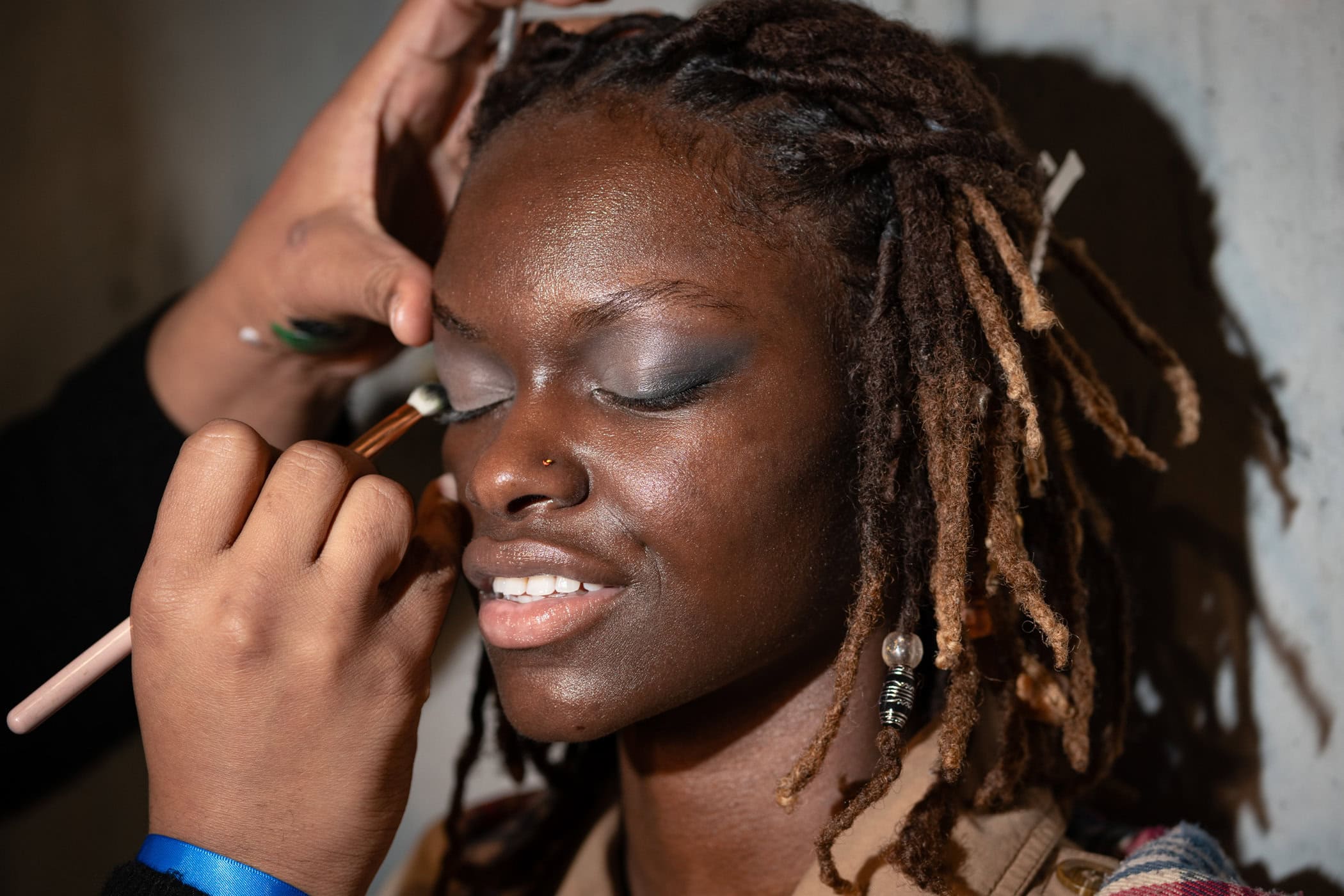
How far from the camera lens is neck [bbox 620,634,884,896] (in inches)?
43.3

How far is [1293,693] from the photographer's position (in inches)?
48.6

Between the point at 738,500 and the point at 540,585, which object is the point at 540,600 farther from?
the point at 738,500

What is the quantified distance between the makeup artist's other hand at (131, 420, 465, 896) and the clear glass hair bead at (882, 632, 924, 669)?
1.39 ft

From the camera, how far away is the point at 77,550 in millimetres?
1549

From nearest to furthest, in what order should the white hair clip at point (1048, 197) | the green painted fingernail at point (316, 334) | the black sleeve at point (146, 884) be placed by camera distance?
1. the black sleeve at point (146, 884)
2. the white hair clip at point (1048, 197)
3. the green painted fingernail at point (316, 334)

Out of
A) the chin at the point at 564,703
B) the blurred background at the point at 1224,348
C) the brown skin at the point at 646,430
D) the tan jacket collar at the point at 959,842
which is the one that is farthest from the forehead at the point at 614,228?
the blurred background at the point at 1224,348

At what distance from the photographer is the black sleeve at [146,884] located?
0.91 meters

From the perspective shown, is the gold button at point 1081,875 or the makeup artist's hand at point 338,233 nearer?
the gold button at point 1081,875

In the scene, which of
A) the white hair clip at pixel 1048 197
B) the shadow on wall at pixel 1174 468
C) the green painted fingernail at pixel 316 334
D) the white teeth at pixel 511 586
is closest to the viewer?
the white teeth at pixel 511 586

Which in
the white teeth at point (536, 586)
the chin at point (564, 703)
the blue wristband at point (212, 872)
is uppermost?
the white teeth at point (536, 586)

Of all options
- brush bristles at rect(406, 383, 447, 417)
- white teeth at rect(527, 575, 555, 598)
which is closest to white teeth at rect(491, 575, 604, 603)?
white teeth at rect(527, 575, 555, 598)

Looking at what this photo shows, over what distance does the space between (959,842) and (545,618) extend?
42 cm

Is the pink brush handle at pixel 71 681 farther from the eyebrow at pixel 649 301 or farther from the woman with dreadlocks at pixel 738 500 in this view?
the eyebrow at pixel 649 301

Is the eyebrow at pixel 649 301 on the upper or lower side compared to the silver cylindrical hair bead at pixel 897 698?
upper
